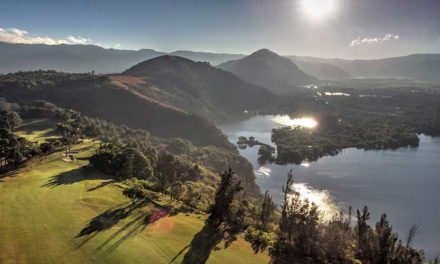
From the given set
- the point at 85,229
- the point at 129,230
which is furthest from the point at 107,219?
the point at 129,230

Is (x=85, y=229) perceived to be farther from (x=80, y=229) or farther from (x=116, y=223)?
(x=116, y=223)

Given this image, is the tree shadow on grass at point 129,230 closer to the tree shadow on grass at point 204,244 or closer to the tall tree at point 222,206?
the tree shadow on grass at point 204,244

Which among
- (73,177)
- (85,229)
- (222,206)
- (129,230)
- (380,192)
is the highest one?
(222,206)

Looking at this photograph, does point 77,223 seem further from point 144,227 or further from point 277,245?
point 277,245

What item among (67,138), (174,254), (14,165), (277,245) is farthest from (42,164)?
(277,245)

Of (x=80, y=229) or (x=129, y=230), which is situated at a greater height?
(x=80, y=229)

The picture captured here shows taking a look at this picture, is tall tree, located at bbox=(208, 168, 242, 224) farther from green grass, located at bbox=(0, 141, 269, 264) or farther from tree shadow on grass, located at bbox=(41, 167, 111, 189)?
tree shadow on grass, located at bbox=(41, 167, 111, 189)

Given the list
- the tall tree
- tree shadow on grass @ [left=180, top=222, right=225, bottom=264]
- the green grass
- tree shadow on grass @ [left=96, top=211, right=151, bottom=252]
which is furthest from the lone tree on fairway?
tree shadow on grass @ [left=180, top=222, right=225, bottom=264]

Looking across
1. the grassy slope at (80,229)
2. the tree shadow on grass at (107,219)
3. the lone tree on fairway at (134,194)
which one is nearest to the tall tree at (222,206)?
the grassy slope at (80,229)
